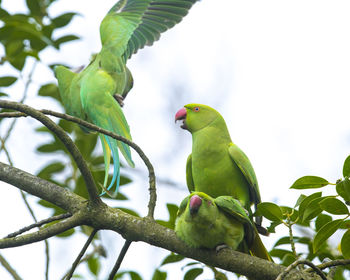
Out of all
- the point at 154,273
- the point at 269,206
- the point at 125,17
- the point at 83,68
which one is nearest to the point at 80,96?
the point at 83,68

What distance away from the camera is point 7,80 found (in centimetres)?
284

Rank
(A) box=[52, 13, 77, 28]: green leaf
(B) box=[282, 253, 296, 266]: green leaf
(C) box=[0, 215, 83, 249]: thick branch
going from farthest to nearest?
(A) box=[52, 13, 77, 28]: green leaf < (B) box=[282, 253, 296, 266]: green leaf < (C) box=[0, 215, 83, 249]: thick branch

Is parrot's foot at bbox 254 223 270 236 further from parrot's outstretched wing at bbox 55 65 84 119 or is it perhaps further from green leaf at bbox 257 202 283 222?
parrot's outstretched wing at bbox 55 65 84 119

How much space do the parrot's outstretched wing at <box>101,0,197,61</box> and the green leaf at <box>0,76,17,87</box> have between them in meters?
0.79

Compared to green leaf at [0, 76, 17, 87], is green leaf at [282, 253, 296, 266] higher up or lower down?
lower down

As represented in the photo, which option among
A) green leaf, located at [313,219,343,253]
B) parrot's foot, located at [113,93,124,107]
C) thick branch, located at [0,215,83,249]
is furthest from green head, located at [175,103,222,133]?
thick branch, located at [0,215,83,249]

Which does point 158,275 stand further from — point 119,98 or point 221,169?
point 119,98

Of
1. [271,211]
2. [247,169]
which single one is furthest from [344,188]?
[247,169]

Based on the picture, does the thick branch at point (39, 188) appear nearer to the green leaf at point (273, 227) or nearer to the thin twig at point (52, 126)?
the thin twig at point (52, 126)

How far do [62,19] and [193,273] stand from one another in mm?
1851

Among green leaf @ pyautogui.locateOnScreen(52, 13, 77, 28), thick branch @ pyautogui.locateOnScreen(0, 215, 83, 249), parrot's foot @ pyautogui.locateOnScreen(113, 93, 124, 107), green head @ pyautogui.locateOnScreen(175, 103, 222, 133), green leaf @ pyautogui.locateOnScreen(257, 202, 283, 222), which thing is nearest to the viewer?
thick branch @ pyautogui.locateOnScreen(0, 215, 83, 249)

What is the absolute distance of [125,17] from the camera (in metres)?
3.07

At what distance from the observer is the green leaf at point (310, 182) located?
74.2 inches

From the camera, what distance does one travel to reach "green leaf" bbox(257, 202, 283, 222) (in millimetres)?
1954
